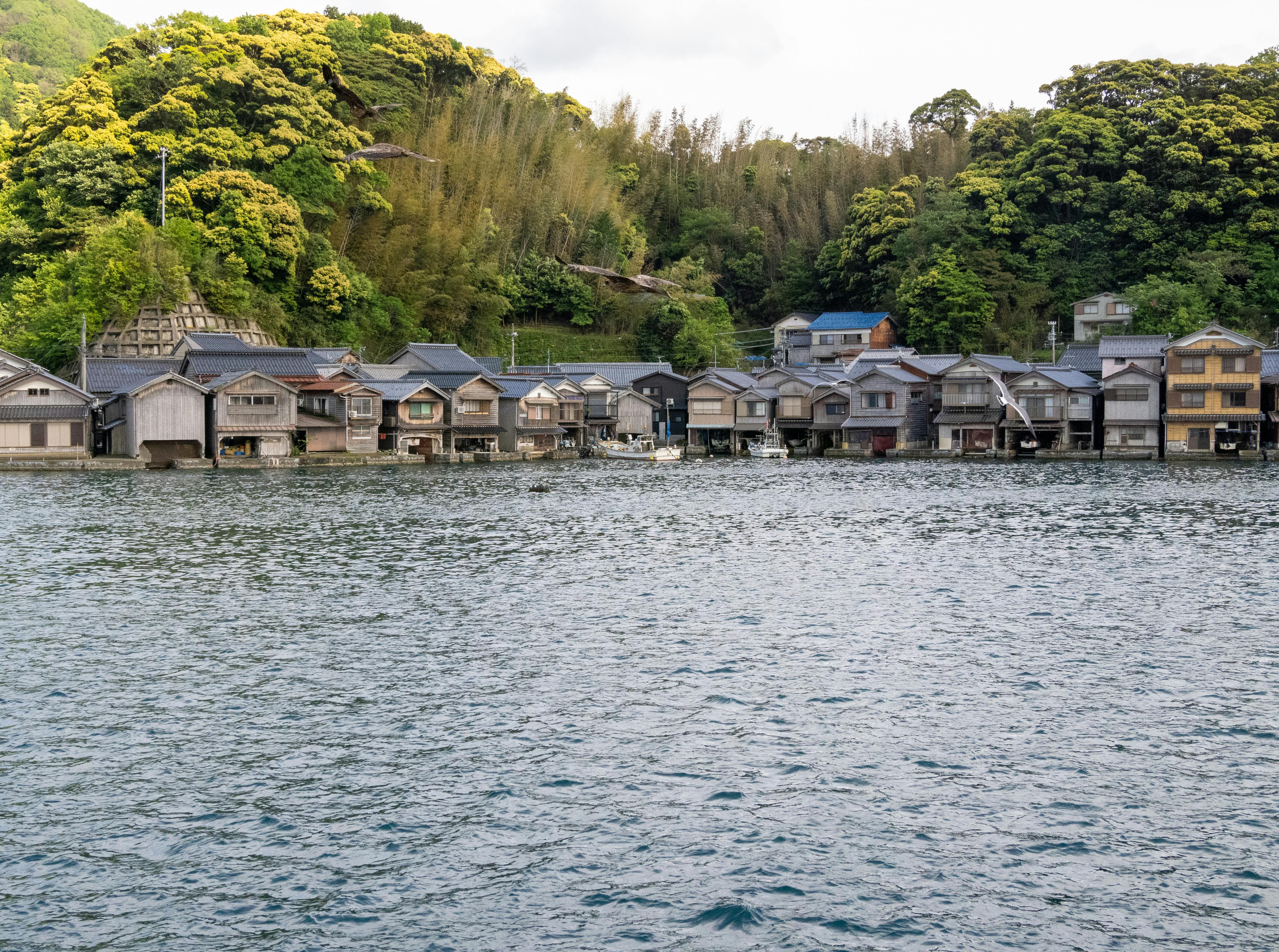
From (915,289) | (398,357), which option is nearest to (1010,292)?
(915,289)

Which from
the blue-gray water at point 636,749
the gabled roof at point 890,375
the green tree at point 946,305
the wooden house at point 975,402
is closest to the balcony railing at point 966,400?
the wooden house at point 975,402

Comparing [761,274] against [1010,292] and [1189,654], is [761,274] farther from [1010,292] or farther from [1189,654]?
[1189,654]

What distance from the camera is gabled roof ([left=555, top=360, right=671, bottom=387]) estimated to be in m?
70.8

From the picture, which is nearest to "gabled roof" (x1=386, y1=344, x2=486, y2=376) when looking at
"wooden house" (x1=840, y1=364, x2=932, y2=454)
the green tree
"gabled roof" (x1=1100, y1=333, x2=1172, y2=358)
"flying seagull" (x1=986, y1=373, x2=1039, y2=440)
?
"wooden house" (x1=840, y1=364, x2=932, y2=454)

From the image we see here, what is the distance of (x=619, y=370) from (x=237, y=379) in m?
28.6

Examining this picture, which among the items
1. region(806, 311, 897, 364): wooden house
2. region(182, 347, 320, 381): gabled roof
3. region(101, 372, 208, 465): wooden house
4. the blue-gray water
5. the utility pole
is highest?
the utility pole

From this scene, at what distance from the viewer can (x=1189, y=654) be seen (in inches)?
611

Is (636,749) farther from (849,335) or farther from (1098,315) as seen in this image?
(849,335)

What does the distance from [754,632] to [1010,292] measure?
202ft

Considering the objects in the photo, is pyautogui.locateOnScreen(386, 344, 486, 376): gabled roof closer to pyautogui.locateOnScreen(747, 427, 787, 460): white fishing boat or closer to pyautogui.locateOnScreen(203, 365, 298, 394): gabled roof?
pyautogui.locateOnScreen(203, 365, 298, 394): gabled roof

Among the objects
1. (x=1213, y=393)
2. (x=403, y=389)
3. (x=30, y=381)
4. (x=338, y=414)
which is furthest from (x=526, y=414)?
(x=1213, y=393)

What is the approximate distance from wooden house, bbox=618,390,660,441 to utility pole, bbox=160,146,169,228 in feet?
93.8

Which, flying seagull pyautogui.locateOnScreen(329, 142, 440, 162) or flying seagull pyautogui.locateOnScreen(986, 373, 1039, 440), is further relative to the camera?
flying seagull pyautogui.locateOnScreen(329, 142, 440, 162)

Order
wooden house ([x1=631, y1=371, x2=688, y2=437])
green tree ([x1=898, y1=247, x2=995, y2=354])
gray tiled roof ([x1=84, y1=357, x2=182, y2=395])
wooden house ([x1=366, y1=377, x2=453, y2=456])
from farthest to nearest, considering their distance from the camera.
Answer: green tree ([x1=898, y1=247, x2=995, y2=354]), wooden house ([x1=631, y1=371, x2=688, y2=437]), wooden house ([x1=366, y1=377, x2=453, y2=456]), gray tiled roof ([x1=84, y1=357, x2=182, y2=395])
